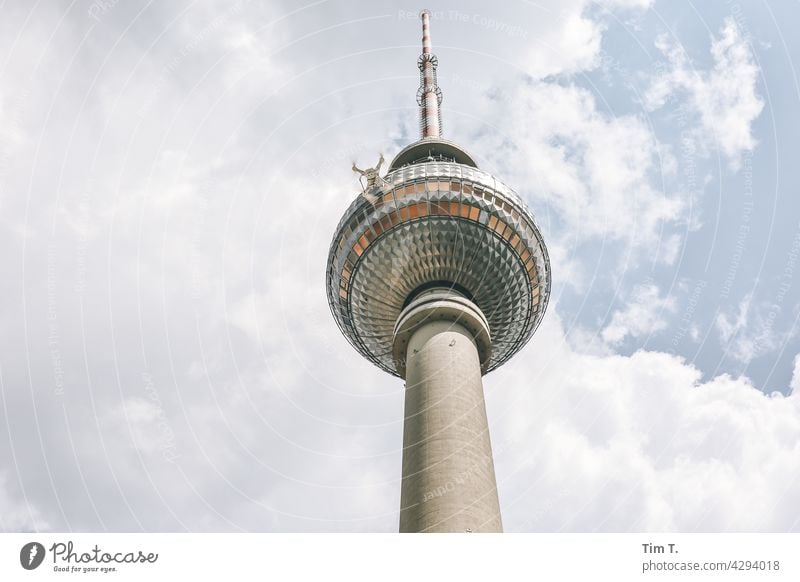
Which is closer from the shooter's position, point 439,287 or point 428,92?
point 439,287

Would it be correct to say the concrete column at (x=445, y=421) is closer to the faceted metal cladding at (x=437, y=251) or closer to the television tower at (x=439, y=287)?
the television tower at (x=439, y=287)

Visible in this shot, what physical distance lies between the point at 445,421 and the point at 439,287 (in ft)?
33.6

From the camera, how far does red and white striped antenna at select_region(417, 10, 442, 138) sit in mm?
49375

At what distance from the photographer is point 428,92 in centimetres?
5219

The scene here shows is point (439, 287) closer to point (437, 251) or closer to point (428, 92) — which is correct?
point (437, 251)

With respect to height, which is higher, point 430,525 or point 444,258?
point 444,258

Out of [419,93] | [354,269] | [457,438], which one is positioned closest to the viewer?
[457,438]

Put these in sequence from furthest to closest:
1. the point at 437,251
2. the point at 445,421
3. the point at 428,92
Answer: the point at 428,92
the point at 437,251
the point at 445,421

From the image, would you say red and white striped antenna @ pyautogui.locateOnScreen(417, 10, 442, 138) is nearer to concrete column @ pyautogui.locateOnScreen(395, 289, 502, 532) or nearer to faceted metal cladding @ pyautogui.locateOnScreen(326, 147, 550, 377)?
faceted metal cladding @ pyautogui.locateOnScreen(326, 147, 550, 377)

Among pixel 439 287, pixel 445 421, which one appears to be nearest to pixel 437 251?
pixel 439 287

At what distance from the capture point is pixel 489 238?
3672 cm
